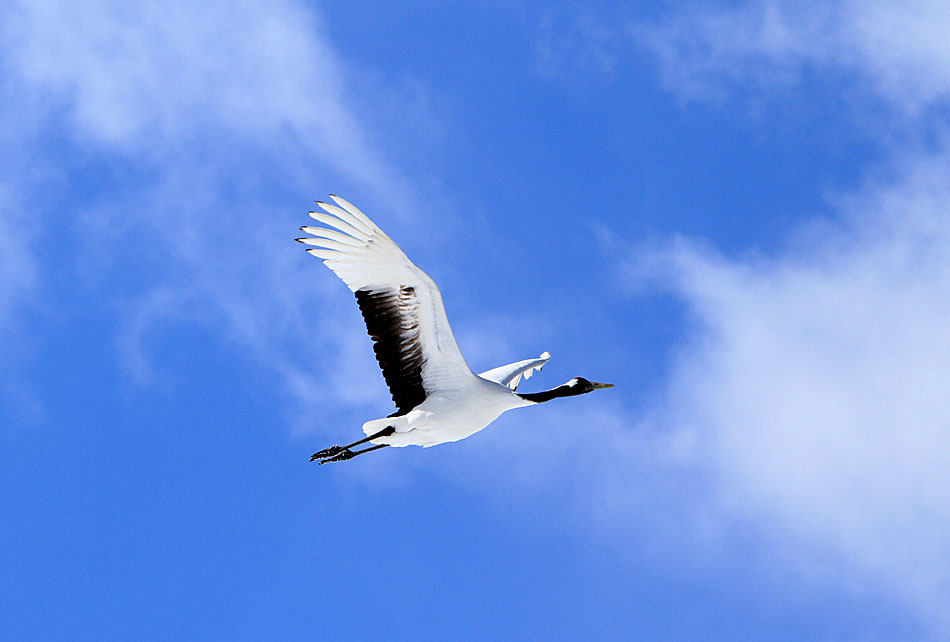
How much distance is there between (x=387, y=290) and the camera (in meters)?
21.6

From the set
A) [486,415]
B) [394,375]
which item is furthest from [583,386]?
[394,375]

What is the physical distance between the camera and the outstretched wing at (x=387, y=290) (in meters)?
21.3

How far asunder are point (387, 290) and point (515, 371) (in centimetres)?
626

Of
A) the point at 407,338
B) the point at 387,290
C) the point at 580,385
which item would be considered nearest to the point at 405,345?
the point at 407,338

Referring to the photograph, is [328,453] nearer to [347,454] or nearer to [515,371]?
[347,454]

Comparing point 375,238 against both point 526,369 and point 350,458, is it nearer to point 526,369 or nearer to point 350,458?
point 350,458

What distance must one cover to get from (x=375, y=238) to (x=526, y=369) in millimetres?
7335

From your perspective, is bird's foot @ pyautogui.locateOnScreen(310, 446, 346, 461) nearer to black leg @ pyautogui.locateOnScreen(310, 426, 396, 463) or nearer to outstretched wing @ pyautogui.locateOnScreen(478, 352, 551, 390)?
black leg @ pyautogui.locateOnScreen(310, 426, 396, 463)

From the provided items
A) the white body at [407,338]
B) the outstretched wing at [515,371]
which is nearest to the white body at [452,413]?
the white body at [407,338]

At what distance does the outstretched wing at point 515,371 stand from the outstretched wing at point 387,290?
4487 mm

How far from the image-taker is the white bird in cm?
2134

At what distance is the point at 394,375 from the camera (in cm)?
2239

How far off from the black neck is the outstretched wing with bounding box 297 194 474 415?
1809 millimetres

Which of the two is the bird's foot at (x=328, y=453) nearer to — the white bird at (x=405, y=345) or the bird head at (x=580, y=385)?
the white bird at (x=405, y=345)
